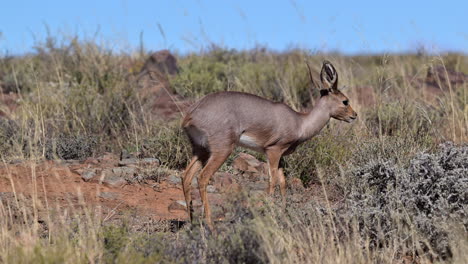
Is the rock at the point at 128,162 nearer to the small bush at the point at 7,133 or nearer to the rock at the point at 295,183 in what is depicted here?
the small bush at the point at 7,133

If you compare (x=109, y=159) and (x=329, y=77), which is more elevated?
(x=329, y=77)

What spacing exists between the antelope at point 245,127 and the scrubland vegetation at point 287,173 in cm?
54

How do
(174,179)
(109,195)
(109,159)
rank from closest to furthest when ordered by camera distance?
(109,195) → (174,179) → (109,159)

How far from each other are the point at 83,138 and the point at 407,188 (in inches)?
226

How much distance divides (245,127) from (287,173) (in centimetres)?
216

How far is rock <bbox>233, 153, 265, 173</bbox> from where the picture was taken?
408 inches

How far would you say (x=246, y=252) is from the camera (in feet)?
19.0

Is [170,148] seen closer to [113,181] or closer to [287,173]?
[113,181]

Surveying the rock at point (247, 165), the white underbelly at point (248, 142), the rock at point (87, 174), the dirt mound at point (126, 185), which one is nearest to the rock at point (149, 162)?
the dirt mound at point (126, 185)

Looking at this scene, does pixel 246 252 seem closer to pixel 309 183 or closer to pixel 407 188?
pixel 407 188

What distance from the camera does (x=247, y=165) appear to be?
10398 mm

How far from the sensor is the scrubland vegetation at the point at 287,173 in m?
5.81

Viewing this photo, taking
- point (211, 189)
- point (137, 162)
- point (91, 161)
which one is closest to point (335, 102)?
point (211, 189)

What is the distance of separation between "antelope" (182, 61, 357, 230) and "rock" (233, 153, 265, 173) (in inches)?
60.9
